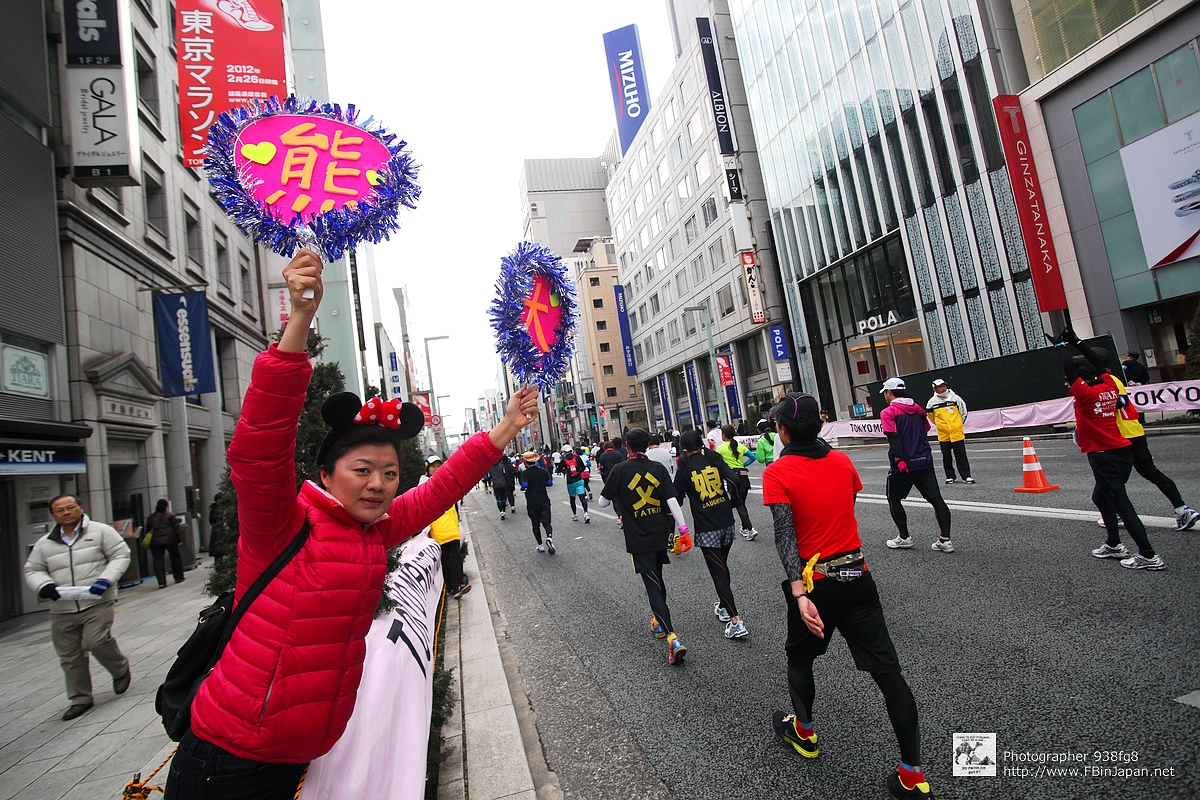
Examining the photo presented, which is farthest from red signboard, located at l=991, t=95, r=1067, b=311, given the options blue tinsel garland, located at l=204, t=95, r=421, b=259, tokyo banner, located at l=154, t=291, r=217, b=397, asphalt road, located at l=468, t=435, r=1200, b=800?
tokyo banner, located at l=154, t=291, r=217, b=397

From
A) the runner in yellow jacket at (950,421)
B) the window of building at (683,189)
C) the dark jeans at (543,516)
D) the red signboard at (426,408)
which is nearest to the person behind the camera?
the red signboard at (426,408)

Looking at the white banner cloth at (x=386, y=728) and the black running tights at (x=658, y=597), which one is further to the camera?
the black running tights at (x=658, y=597)

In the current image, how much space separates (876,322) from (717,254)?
1334 cm

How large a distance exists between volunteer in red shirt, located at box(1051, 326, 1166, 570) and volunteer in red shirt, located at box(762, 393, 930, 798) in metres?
3.40

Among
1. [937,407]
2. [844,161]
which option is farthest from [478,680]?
[844,161]

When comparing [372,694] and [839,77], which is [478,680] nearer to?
[372,694]

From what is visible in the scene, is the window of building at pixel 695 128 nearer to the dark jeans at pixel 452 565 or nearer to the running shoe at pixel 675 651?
the dark jeans at pixel 452 565

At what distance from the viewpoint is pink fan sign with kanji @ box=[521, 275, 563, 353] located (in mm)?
4762

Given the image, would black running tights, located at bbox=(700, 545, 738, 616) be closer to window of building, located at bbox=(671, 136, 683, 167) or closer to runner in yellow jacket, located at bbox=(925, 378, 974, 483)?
runner in yellow jacket, located at bbox=(925, 378, 974, 483)

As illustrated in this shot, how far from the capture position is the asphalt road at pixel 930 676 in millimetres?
2949

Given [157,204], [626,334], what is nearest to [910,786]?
[157,204]

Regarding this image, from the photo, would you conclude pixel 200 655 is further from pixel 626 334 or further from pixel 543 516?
pixel 626 334

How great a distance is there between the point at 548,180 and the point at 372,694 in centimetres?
9820

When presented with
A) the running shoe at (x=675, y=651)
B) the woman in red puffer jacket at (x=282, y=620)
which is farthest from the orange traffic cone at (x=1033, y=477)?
the woman in red puffer jacket at (x=282, y=620)
